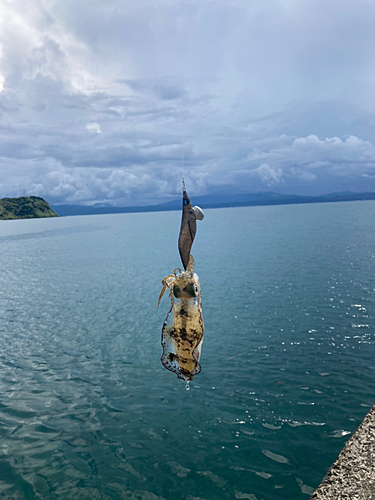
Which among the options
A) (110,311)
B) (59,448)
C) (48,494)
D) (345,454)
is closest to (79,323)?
(110,311)

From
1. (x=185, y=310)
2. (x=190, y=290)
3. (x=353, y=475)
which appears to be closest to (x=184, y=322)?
(x=185, y=310)

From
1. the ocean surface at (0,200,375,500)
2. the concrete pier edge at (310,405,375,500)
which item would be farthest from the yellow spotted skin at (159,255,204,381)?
Answer: the ocean surface at (0,200,375,500)

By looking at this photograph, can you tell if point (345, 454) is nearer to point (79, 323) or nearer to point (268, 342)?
point (268, 342)

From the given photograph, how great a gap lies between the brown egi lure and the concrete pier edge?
447 cm

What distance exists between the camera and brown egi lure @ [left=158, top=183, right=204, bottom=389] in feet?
14.3

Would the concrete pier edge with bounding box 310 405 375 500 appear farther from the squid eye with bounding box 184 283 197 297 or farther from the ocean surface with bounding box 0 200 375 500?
the squid eye with bounding box 184 283 197 297

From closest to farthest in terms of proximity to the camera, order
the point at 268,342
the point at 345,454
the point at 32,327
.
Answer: the point at 345,454, the point at 268,342, the point at 32,327

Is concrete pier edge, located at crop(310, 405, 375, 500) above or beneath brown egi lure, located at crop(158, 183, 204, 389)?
beneath

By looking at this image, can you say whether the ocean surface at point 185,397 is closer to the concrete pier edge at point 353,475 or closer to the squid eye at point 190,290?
the concrete pier edge at point 353,475

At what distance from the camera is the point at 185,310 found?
4.54 metres

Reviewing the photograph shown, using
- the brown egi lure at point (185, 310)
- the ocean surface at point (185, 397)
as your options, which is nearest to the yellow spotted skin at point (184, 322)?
the brown egi lure at point (185, 310)

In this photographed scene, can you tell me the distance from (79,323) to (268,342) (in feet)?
47.2

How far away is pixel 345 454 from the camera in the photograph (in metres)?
7.70

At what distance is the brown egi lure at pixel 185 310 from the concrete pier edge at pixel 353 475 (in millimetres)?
4473
